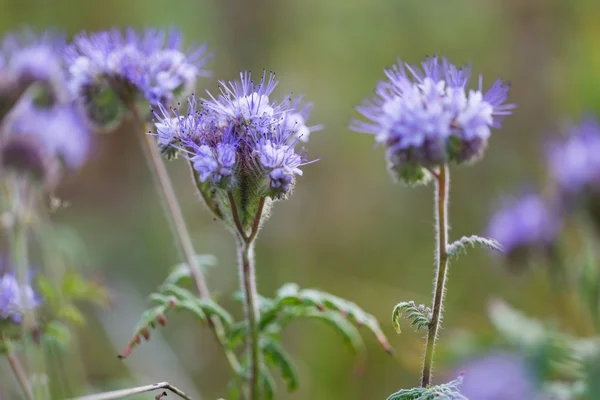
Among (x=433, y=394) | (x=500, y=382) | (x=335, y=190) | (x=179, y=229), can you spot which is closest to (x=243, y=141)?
(x=179, y=229)

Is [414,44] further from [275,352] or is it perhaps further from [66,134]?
[275,352]

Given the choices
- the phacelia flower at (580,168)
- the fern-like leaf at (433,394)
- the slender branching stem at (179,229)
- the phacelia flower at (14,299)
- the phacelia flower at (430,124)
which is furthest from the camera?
the phacelia flower at (580,168)

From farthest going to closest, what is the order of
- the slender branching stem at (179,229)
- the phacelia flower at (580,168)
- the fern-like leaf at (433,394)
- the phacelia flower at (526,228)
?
the phacelia flower at (526,228) → the phacelia flower at (580,168) → the slender branching stem at (179,229) → the fern-like leaf at (433,394)

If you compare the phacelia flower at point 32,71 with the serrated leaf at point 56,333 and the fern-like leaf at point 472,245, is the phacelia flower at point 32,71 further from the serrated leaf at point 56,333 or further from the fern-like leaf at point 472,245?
the fern-like leaf at point 472,245

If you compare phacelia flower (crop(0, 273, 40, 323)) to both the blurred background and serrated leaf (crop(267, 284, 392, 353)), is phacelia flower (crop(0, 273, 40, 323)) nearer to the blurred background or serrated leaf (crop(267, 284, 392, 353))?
serrated leaf (crop(267, 284, 392, 353))

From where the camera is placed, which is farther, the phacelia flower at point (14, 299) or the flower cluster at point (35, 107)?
the flower cluster at point (35, 107)

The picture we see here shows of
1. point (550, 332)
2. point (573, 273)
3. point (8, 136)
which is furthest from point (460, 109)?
point (8, 136)

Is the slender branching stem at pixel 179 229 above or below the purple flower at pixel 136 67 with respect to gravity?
below

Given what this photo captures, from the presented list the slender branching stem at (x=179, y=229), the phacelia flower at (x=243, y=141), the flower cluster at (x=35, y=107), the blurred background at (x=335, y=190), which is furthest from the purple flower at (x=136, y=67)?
the blurred background at (x=335, y=190)
